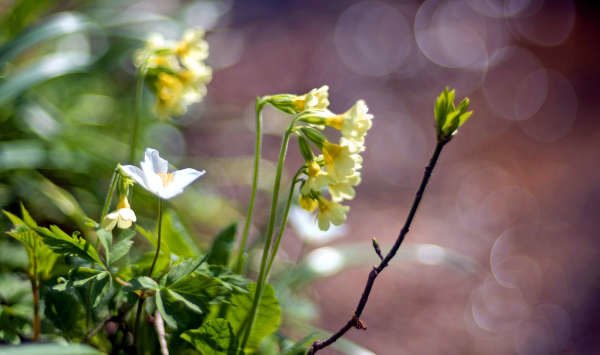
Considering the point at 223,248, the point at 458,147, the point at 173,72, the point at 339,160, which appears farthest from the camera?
the point at 458,147

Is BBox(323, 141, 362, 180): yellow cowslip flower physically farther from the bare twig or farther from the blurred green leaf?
the blurred green leaf

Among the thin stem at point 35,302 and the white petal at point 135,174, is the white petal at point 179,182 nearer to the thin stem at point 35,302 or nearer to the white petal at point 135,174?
the white petal at point 135,174

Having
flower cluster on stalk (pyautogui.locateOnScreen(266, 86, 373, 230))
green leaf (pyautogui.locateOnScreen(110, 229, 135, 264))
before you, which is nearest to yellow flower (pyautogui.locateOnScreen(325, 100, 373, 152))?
flower cluster on stalk (pyautogui.locateOnScreen(266, 86, 373, 230))

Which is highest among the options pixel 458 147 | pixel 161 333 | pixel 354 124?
pixel 354 124

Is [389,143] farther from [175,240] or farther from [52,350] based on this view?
[52,350]

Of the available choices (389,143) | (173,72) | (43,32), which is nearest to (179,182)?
(173,72)

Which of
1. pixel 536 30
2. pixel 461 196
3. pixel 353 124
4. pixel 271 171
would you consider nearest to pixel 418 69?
pixel 536 30

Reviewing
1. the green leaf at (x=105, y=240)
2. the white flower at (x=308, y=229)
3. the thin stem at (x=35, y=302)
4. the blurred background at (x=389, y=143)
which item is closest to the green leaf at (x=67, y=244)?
the green leaf at (x=105, y=240)

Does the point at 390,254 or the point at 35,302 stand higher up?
→ the point at 390,254
